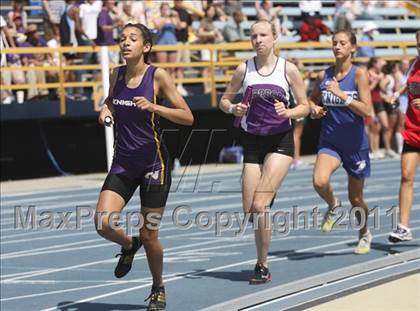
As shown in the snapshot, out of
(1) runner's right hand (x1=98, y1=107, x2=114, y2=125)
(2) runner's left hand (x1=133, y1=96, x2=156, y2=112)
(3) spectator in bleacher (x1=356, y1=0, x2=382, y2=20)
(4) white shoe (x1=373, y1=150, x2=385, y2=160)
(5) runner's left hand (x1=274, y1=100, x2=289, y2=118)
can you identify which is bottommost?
(4) white shoe (x1=373, y1=150, x2=385, y2=160)

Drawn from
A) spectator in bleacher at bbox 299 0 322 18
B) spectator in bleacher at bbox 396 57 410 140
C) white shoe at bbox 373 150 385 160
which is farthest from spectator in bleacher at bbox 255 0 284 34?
white shoe at bbox 373 150 385 160

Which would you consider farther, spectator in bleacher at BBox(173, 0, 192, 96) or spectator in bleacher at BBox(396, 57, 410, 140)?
spectator in bleacher at BBox(396, 57, 410, 140)

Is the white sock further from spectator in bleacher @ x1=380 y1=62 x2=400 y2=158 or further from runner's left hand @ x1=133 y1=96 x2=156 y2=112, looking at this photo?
runner's left hand @ x1=133 y1=96 x2=156 y2=112

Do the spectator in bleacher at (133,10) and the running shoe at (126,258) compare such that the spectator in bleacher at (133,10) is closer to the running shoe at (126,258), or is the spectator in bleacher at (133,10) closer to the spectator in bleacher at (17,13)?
the spectator in bleacher at (17,13)

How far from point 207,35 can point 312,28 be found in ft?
12.5

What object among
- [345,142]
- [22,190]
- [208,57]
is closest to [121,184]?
[345,142]

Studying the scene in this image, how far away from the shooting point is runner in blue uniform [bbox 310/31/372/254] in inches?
422

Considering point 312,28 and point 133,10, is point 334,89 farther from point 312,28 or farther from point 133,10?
point 312,28

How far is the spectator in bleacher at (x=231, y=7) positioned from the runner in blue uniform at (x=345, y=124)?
15.0 meters

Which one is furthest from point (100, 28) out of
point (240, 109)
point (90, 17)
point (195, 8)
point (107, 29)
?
point (240, 109)

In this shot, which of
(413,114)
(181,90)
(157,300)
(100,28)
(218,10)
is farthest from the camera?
(218,10)

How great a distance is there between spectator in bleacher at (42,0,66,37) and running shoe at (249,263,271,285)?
13.0 m

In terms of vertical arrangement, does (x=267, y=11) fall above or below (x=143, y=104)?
below

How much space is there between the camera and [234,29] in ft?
83.1
